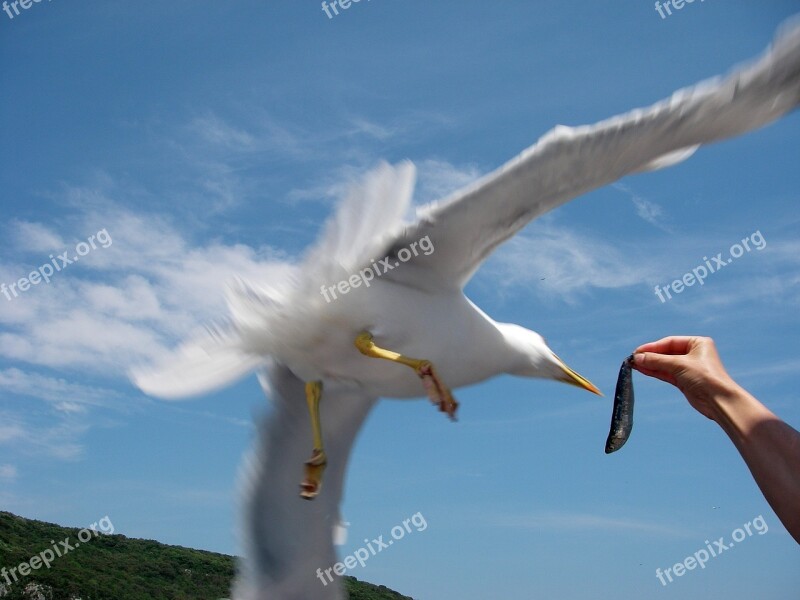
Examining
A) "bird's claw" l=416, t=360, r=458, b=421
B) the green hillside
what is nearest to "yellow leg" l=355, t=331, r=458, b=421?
"bird's claw" l=416, t=360, r=458, b=421

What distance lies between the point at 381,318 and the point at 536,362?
0.80 m

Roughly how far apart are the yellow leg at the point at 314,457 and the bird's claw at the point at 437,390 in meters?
0.51

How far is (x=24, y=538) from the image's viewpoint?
1673cm

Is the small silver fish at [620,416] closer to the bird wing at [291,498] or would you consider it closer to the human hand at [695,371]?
the human hand at [695,371]

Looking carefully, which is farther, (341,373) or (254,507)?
(254,507)

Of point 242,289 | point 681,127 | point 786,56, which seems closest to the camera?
point 786,56

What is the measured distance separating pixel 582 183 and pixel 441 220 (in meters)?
0.47

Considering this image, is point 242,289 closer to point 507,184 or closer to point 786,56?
point 507,184

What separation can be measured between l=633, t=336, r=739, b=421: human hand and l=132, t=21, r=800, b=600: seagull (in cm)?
86

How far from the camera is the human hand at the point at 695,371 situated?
148cm

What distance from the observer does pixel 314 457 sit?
2977 mm

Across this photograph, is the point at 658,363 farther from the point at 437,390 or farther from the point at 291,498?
the point at 291,498

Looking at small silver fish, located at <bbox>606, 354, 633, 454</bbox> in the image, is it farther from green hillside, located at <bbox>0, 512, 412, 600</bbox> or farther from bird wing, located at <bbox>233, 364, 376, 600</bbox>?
green hillside, located at <bbox>0, 512, 412, 600</bbox>

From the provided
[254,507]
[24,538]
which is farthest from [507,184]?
[24,538]
